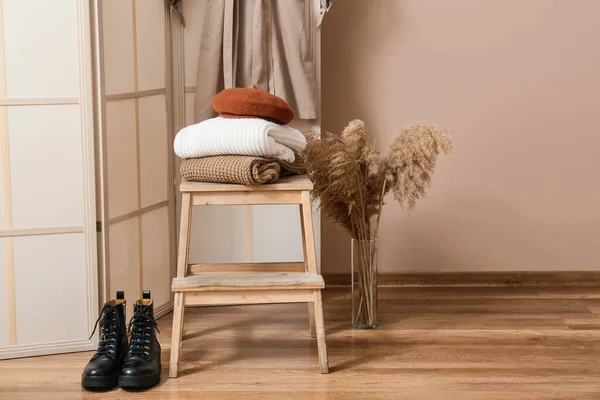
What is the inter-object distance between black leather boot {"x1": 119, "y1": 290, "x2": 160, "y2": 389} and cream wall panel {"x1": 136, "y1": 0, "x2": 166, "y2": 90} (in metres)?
0.83

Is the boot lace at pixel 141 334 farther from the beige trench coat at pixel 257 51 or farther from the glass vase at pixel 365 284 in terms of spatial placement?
the beige trench coat at pixel 257 51

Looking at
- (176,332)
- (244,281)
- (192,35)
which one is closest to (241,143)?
(244,281)

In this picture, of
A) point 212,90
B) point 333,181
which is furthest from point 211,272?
point 212,90

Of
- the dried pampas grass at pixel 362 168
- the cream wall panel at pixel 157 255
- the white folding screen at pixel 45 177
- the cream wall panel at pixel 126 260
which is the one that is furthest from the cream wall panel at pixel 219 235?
the white folding screen at pixel 45 177

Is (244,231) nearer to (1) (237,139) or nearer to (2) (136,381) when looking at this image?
(1) (237,139)

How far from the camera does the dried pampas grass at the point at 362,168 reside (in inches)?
100

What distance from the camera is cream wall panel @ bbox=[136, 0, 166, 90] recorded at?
9.06 ft

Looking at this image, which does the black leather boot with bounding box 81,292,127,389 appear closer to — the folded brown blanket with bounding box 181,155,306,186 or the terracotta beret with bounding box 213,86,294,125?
the folded brown blanket with bounding box 181,155,306,186

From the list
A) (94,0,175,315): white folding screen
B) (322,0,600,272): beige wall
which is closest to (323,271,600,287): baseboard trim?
(322,0,600,272): beige wall

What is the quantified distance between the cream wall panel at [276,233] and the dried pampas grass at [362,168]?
13.4 inches

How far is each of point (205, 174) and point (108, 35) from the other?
23.8 inches

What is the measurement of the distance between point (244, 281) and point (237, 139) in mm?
397

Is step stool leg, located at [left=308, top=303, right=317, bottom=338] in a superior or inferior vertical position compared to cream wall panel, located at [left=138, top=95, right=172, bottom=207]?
inferior

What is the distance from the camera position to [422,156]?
258 cm
